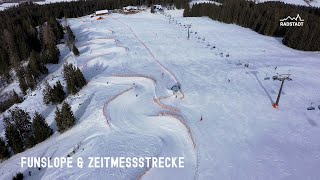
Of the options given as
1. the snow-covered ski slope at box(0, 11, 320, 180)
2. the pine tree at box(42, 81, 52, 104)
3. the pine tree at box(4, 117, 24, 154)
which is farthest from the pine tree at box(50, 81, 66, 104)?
the pine tree at box(4, 117, 24, 154)

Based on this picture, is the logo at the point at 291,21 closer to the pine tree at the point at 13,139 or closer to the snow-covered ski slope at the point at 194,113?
the snow-covered ski slope at the point at 194,113

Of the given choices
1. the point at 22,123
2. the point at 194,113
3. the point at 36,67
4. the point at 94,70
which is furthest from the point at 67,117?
the point at 36,67

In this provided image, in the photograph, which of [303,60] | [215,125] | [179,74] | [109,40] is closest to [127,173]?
[215,125]

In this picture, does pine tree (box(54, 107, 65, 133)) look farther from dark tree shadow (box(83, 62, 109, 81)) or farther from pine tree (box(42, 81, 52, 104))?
dark tree shadow (box(83, 62, 109, 81))

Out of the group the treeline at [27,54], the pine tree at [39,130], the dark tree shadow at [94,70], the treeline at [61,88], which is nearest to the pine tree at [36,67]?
the treeline at [27,54]

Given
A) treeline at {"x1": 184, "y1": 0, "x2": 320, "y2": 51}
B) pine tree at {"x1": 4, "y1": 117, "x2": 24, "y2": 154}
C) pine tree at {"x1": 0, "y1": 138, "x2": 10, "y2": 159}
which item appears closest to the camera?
pine tree at {"x1": 0, "y1": 138, "x2": 10, "y2": 159}

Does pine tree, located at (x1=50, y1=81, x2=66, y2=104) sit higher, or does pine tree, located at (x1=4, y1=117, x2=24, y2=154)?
pine tree, located at (x1=50, y1=81, x2=66, y2=104)

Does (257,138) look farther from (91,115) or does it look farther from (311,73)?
(311,73)
